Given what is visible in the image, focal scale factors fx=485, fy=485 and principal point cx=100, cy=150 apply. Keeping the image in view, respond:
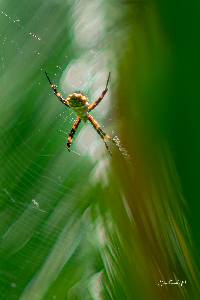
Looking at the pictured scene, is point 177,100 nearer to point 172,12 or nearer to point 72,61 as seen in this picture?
point 172,12

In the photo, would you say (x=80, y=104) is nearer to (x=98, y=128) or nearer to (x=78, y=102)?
(x=78, y=102)

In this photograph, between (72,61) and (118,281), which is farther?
(72,61)

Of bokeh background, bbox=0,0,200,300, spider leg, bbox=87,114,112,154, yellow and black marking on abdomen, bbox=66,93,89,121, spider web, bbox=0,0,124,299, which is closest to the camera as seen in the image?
bokeh background, bbox=0,0,200,300

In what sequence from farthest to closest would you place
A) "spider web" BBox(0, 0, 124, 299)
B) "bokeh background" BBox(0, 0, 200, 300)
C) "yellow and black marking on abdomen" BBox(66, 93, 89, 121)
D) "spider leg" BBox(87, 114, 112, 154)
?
"yellow and black marking on abdomen" BBox(66, 93, 89, 121)
"spider leg" BBox(87, 114, 112, 154)
"spider web" BBox(0, 0, 124, 299)
"bokeh background" BBox(0, 0, 200, 300)

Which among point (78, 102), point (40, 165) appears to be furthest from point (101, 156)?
point (78, 102)

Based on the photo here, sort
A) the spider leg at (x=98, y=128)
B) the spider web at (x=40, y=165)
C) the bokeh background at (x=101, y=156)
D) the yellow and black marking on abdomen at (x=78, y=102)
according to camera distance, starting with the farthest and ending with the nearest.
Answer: the yellow and black marking on abdomen at (x=78, y=102) → the spider leg at (x=98, y=128) → the spider web at (x=40, y=165) → the bokeh background at (x=101, y=156)

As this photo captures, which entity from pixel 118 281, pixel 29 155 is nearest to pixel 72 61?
pixel 29 155
